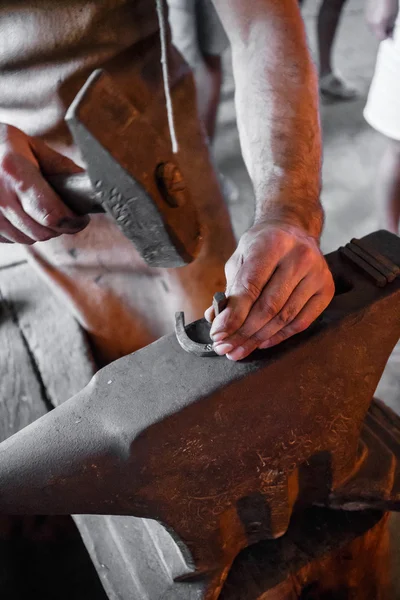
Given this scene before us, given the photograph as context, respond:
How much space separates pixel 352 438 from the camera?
1109mm

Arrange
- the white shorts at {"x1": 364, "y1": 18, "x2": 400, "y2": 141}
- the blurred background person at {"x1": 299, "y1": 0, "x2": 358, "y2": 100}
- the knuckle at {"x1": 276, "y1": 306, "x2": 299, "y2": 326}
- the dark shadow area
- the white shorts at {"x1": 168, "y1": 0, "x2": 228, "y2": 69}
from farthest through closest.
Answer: the blurred background person at {"x1": 299, "y1": 0, "x2": 358, "y2": 100}
the white shorts at {"x1": 168, "y1": 0, "x2": 228, "y2": 69}
the white shorts at {"x1": 364, "y1": 18, "x2": 400, "y2": 141}
the dark shadow area
the knuckle at {"x1": 276, "y1": 306, "x2": 299, "y2": 326}

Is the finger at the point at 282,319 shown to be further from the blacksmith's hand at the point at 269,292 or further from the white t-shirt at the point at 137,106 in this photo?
the white t-shirt at the point at 137,106

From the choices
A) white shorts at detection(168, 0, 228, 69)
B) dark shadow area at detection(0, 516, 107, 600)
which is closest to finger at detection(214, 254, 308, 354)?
dark shadow area at detection(0, 516, 107, 600)

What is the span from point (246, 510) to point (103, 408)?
0.36 meters

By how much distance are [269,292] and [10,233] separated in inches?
21.5

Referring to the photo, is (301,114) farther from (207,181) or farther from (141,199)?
(141,199)

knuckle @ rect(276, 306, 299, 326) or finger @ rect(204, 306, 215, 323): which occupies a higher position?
finger @ rect(204, 306, 215, 323)

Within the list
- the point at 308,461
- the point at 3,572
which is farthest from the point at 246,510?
the point at 3,572

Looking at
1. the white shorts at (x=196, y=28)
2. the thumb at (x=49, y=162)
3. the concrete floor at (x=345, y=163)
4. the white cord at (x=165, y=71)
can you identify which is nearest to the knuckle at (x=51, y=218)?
the thumb at (x=49, y=162)

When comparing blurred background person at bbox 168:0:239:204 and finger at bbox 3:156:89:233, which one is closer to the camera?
finger at bbox 3:156:89:233

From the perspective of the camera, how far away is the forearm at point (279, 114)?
3.74ft

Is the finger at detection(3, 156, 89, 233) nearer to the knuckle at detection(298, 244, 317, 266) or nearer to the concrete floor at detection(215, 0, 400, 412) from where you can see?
the knuckle at detection(298, 244, 317, 266)

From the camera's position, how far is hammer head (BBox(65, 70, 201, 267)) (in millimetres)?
814

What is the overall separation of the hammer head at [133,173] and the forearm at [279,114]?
0.23 meters
